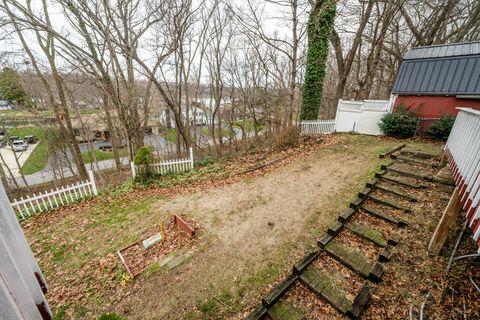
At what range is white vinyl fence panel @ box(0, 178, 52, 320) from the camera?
772 mm

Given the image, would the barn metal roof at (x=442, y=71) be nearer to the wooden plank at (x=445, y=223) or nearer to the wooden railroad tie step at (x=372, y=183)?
the wooden railroad tie step at (x=372, y=183)

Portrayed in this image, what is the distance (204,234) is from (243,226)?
95 cm

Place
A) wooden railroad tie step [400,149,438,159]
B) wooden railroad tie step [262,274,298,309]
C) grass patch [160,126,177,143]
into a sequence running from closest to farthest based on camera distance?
wooden railroad tie step [262,274,298,309], wooden railroad tie step [400,149,438,159], grass patch [160,126,177,143]

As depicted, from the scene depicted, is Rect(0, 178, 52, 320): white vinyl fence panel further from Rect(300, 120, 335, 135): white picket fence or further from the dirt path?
Rect(300, 120, 335, 135): white picket fence

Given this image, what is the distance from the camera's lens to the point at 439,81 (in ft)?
28.2

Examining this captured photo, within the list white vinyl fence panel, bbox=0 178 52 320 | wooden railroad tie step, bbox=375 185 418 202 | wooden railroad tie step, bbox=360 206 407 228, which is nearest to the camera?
white vinyl fence panel, bbox=0 178 52 320

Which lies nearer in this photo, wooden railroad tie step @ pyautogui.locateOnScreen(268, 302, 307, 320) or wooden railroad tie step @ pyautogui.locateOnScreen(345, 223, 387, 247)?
wooden railroad tie step @ pyautogui.locateOnScreen(268, 302, 307, 320)

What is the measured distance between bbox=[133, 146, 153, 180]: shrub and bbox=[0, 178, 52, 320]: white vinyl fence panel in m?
7.44

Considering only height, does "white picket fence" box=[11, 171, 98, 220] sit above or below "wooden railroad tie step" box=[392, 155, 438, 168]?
below

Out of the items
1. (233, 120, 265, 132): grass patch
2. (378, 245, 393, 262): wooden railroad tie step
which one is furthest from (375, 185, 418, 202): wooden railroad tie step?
(233, 120, 265, 132): grass patch

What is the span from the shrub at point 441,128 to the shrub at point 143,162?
11846mm

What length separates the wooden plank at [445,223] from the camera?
312 cm

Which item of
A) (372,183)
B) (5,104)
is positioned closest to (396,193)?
(372,183)

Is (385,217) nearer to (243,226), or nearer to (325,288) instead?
(325,288)
